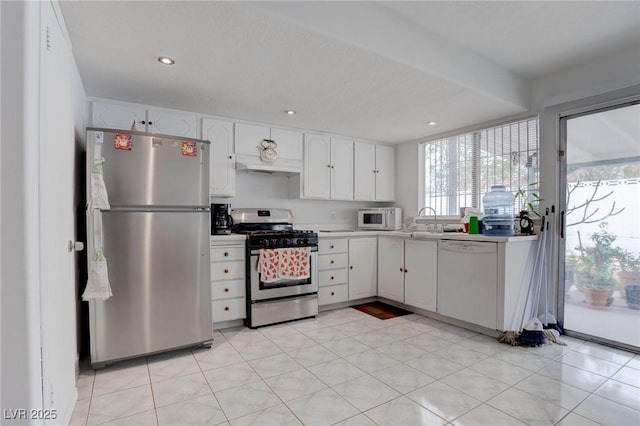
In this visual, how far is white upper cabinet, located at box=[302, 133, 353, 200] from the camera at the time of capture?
13.3 feet

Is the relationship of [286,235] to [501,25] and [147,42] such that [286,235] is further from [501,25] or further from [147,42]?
[501,25]

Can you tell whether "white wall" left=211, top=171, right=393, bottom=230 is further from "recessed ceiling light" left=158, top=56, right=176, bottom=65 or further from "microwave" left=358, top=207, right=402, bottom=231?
"recessed ceiling light" left=158, top=56, right=176, bottom=65

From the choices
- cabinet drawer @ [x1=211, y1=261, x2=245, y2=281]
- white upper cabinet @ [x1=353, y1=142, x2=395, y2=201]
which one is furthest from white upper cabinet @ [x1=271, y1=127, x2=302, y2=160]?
cabinet drawer @ [x1=211, y1=261, x2=245, y2=281]

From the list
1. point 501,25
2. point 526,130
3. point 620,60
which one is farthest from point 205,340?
point 620,60

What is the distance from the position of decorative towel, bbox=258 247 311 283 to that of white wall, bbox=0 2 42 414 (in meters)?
2.10

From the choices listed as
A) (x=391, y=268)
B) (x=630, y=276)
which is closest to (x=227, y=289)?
(x=391, y=268)

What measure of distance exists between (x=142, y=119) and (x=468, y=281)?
11.3ft

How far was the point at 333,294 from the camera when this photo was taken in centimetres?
382

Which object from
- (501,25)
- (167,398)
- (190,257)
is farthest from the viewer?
(190,257)

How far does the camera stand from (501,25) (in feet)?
7.66

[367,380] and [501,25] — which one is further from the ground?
[501,25]

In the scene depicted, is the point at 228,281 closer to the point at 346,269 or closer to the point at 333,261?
the point at 333,261

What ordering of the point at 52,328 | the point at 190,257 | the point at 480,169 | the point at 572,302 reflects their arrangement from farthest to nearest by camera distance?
the point at 480,169 → the point at 572,302 → the point at 190,257 → the point at 52,328

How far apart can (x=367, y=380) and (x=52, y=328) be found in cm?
176
